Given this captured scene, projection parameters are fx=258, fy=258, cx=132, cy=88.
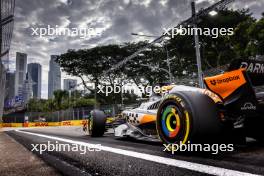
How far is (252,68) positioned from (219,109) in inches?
23.0

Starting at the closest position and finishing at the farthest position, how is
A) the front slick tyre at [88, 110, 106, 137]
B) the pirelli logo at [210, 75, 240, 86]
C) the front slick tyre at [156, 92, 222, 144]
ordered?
the front slick tyre at [156, 92, 222, 144], the pirelli logo at [210, 75, 240, 86], the front slick tyre at [88, 110, 106, 137]

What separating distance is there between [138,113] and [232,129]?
204 centimetres

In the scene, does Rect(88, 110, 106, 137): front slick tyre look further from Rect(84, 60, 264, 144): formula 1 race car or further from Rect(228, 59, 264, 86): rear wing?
Rect(228, 59, 264, 86): rear wing

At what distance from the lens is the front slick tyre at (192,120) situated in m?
2.67

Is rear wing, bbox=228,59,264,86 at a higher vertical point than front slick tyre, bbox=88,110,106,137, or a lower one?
higher

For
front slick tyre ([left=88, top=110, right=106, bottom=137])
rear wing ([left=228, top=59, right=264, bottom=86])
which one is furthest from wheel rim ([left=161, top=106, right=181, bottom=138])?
front slick tyre ([left=88, top=110, right=106, bottom=137])

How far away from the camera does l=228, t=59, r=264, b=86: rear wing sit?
2842mm

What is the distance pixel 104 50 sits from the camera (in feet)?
131

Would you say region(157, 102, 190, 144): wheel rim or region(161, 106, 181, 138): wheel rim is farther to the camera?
region(161, 106, 181, 138): wheel rim

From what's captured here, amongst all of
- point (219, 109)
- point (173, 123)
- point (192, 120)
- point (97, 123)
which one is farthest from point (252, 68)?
point (97, 123)

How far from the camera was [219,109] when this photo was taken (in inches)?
116

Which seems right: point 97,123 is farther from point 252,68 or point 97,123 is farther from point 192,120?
point 252,68

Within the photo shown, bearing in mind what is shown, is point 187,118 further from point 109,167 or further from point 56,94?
point 56,94

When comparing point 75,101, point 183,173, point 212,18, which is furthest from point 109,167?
point 75,101
